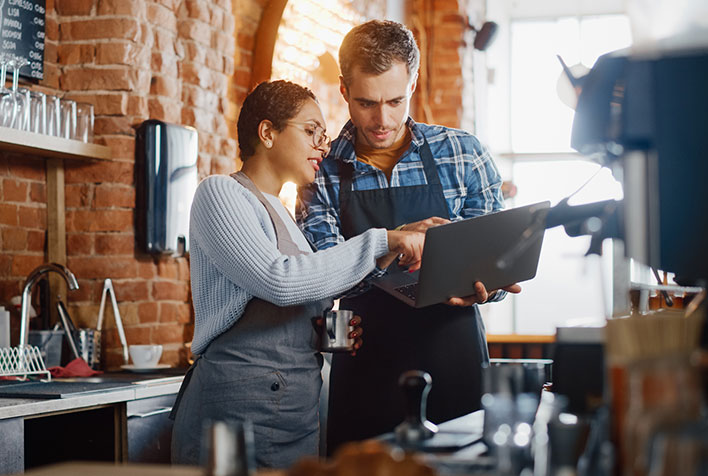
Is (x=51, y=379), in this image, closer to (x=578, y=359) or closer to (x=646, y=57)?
(x=578, y=359)

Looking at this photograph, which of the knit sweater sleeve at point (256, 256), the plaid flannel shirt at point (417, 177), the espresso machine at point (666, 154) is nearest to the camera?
the espresso machine at point (666, 154)

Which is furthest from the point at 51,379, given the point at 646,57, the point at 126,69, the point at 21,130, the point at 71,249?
the point at 646,57

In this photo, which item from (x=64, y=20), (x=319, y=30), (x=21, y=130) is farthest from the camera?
(x=319, y=30)

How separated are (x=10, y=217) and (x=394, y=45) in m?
1.43

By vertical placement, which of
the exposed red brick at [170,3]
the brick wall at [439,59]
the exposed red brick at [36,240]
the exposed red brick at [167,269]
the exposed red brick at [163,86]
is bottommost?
the exposed red brick at [167,269]

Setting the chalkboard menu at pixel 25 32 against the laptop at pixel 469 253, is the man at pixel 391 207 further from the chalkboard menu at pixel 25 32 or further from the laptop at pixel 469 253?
the chalkboard menu at pixel 25 32

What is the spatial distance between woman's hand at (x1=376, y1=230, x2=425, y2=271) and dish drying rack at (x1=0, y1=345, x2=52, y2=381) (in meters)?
1.20

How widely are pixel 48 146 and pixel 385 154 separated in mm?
1084

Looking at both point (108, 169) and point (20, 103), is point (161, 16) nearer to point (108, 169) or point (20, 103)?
point (108, 169)

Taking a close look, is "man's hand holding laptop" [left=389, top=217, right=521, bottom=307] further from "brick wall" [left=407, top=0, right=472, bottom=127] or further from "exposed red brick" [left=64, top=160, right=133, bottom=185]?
"brick wall" [left=407, top=0, right=472, bottom=127]

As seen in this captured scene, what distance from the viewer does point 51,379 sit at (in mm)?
2658

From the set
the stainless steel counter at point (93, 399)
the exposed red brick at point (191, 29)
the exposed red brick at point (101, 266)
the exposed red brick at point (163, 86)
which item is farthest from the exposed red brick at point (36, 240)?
the exposed red brick at point (191, 29)

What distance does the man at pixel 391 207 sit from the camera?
2287 mm

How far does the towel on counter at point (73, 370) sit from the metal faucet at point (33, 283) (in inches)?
5.2
